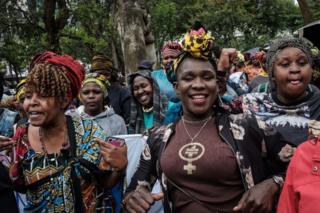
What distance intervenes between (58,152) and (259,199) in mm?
1258

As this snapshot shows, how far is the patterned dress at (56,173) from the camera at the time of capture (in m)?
2.65

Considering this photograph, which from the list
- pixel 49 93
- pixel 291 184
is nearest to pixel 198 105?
pixel 291 184

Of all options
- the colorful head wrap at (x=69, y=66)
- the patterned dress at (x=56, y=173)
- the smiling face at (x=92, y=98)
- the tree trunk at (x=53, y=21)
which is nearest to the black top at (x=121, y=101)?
the smiling face at (x=92, y=98)

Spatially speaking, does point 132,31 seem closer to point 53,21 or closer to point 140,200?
point 140,200

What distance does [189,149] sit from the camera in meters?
2.53

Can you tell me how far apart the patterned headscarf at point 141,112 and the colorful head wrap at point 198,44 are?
7.91 feet

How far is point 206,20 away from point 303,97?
2390cm

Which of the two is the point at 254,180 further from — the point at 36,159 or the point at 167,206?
the point at 36,159

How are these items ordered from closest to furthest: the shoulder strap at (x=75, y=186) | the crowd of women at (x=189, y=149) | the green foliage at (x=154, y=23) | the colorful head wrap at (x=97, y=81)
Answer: the crowd of women at (x=189, y=149), the shoulder strap at (x=75, y=186), the colorful head wrap at (x=97, y=81), the green foliage at (x=154, y=23)

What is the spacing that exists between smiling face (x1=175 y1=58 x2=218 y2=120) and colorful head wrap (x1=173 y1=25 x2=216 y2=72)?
43 millimetres

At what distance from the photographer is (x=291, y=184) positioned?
2.17 metres

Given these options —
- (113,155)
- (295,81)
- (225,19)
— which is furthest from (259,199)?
(225,19)

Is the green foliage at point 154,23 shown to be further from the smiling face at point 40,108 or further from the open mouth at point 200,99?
the open mouth at point 200,99

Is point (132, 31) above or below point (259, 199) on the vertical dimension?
above
